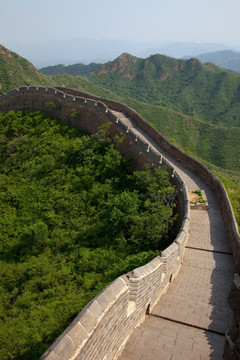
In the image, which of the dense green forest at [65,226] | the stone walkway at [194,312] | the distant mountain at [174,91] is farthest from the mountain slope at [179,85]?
the stone walkway at [194,312]

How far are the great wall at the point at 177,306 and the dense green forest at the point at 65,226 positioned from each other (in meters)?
1.19

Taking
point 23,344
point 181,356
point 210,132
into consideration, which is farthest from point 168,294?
point 210,132

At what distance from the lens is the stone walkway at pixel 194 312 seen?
5211 millimetres

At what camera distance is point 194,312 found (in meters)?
6.42

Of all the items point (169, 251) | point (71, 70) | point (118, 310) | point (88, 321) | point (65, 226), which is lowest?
point (65, 226)

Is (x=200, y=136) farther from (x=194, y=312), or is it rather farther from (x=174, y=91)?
(x=174, y=91)

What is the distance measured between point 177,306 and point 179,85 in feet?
331

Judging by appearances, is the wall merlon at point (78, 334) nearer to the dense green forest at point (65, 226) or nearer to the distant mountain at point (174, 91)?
the dense green forest at point (65, 226)

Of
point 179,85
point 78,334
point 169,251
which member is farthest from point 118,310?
point 179,85

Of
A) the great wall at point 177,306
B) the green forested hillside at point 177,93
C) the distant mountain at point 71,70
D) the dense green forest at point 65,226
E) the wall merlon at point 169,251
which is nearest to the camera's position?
the great wall at point 177,306

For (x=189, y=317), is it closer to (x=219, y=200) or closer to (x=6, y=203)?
(x=219, y=200)

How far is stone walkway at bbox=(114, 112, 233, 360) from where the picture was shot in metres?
5.21

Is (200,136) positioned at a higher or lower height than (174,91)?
lower

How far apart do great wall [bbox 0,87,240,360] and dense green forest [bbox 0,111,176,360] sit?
46.8 inches
